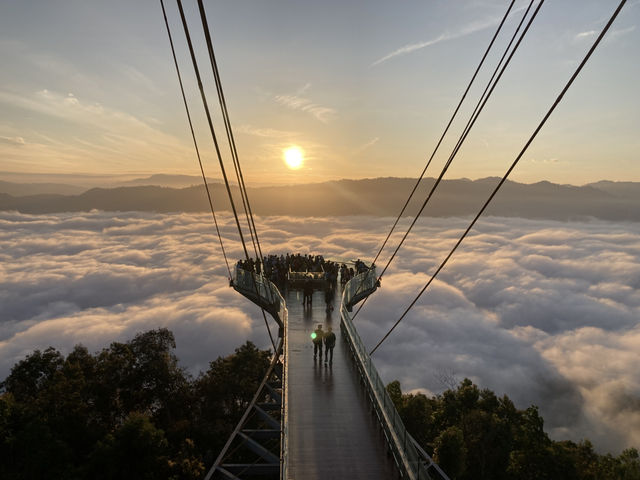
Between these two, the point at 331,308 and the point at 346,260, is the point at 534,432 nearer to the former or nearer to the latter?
the point at 346,260

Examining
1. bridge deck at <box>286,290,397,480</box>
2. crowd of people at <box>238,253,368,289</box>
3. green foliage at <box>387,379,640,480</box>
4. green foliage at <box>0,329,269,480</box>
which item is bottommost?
green foliage at <box>387,379,640,480</box>

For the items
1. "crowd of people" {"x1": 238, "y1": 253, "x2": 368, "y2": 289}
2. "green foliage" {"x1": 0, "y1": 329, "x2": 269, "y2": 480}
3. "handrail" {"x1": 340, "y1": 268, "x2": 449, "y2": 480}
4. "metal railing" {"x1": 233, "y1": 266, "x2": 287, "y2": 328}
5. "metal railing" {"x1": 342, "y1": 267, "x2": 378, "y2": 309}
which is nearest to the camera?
"handrail" {"x1": 340, "y1": 268, "x2": 449, "y2": 480}

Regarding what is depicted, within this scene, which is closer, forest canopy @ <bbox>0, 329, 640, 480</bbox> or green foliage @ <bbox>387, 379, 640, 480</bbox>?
forest canopy @ <bbox>0, 329, 640, 480</bbox>

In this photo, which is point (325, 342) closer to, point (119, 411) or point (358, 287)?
point (358, 287)

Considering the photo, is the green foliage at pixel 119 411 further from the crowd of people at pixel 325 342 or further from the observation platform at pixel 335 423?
the crowd of people at pixel 325 342

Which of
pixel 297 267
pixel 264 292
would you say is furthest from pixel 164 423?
pixel 264 292

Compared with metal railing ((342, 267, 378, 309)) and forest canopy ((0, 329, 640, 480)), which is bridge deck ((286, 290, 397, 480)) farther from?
forest canopy ((0, 329, 640, 480))

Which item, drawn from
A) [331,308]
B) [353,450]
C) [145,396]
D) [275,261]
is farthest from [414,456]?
[145,396]

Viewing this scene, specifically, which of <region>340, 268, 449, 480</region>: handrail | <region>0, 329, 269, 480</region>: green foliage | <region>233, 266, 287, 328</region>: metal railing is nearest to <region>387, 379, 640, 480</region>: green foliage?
<region>0, 329, 269, 480</region>: green foliage
